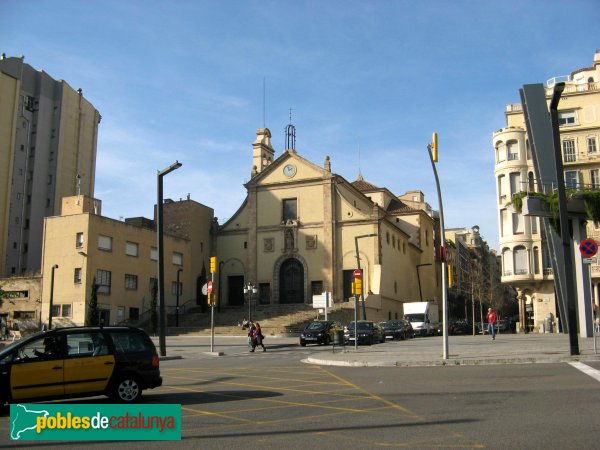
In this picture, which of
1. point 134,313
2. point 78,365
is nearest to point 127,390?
point 78,365

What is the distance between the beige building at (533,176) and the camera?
5031 cm

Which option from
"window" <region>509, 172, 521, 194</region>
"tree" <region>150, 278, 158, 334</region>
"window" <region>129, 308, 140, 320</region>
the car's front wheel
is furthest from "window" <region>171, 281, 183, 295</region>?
the car's front wheel

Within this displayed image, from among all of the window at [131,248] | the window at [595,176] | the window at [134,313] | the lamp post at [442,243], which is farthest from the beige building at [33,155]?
the lamp post at [442,243]

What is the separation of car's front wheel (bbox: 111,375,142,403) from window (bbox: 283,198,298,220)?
1970 inches

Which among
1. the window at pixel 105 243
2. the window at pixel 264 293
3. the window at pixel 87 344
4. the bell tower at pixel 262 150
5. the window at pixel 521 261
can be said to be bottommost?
the window at pixel 87 344

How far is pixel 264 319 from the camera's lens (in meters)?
52.6

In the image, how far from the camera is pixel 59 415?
912 cm

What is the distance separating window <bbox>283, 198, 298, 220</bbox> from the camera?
202ft

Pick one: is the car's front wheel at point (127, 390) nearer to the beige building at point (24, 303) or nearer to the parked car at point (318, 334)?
the parked car at point (318, 334)

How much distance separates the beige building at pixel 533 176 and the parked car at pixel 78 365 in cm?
4273

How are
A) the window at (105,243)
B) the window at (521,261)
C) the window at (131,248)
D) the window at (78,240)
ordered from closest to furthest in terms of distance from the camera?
1. the window at (78,240)
2. the window at (105,243)
3. the window at (131,248)
4. the window at (521,261)

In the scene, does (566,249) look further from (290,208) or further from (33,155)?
(33,155)

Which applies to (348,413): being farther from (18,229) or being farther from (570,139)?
(18,229)

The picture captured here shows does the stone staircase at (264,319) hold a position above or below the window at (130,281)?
below
